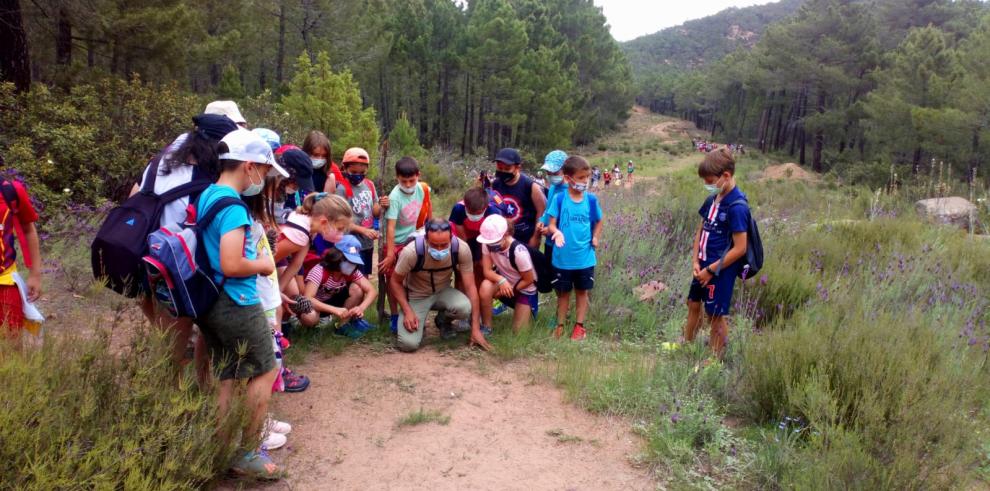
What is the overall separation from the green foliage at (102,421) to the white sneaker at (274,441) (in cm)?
44

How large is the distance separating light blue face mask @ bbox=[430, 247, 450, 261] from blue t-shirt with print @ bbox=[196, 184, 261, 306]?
1861 mm

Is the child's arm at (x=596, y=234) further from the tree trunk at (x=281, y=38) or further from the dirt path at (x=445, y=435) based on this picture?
the tree trunk at (x=281, y=38)

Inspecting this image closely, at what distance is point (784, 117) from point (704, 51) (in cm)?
10300

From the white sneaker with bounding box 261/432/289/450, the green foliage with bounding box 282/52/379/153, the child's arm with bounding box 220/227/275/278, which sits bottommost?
the white sneaker with bounding box 261/432/289/450

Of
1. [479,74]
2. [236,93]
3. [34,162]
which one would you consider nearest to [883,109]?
[479,74]

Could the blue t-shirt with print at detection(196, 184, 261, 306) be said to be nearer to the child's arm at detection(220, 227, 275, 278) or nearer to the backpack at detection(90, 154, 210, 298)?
the child's arm at detection(220, 227, 275, 278)

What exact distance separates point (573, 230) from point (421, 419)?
217cm

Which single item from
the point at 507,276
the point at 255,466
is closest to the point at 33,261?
the point at 255,466

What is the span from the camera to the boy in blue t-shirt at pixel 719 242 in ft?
13.4

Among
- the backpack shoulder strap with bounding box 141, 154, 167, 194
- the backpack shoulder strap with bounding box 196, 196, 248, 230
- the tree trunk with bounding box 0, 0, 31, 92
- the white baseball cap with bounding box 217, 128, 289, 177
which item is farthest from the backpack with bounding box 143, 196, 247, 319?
the tree trunk with bounding box 0, 0, 31, 92

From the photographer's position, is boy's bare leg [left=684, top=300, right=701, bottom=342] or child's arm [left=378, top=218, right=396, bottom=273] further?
child's arm [left=378, top=218, right=396, bottom=273]

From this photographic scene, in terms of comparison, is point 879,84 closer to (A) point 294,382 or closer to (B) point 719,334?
(B) point 719,334

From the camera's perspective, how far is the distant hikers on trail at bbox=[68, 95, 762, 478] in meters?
2.61

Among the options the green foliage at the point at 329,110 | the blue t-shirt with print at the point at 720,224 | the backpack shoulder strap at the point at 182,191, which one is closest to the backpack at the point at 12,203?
the backpack shoulder strap at the point at 182,191
